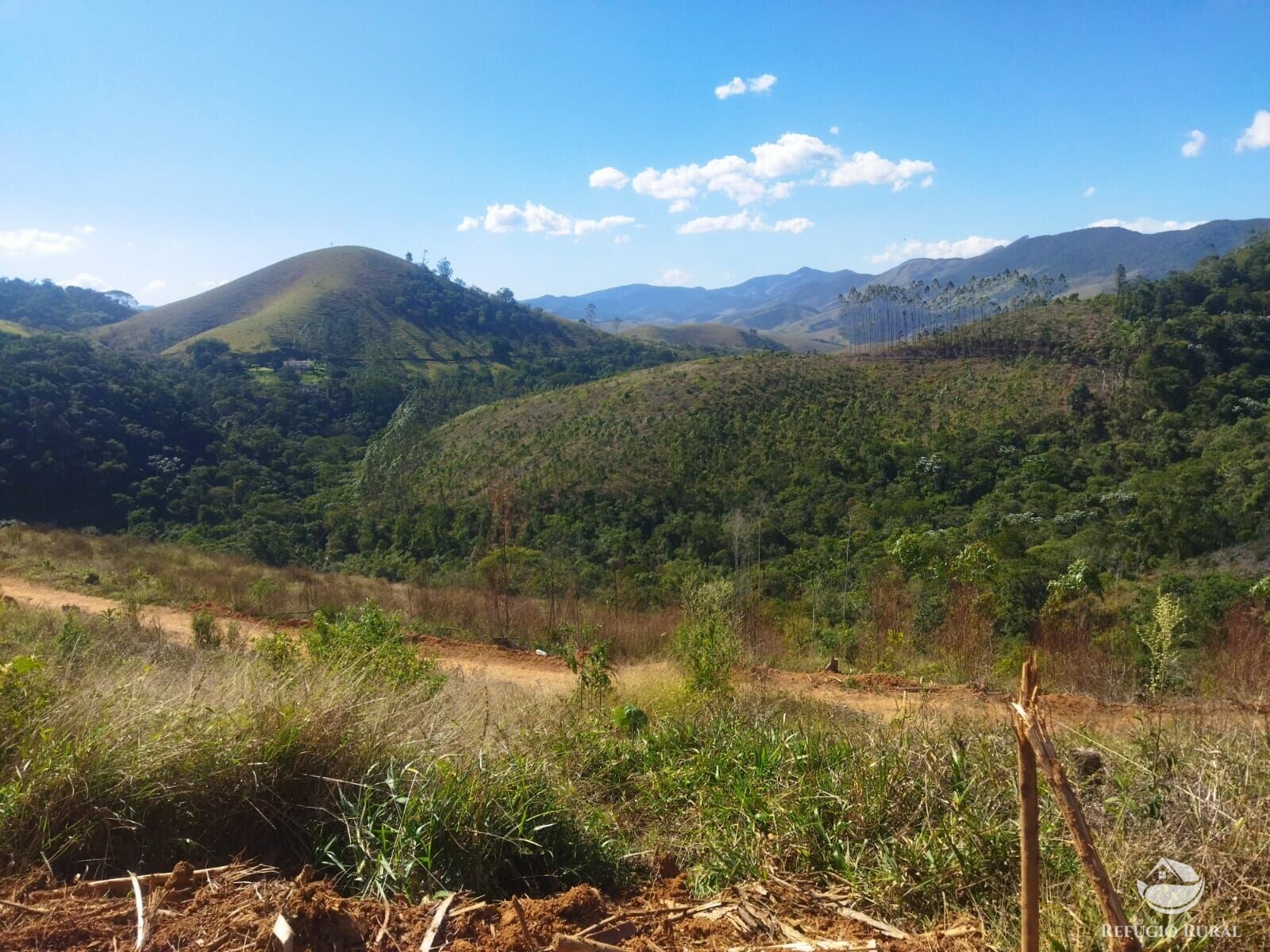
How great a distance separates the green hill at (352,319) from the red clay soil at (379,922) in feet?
222

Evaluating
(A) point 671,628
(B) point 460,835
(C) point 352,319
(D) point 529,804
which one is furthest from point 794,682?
(C) point 352,319

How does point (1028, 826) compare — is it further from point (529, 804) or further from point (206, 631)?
point (206, 631)

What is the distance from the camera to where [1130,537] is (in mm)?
21531

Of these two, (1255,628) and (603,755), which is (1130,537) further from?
(603,755)

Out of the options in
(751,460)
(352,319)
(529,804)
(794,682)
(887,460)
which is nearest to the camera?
(529,804)

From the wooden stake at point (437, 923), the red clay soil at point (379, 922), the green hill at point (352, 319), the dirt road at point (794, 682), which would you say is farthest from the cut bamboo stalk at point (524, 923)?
the green hill at point (352, 319)

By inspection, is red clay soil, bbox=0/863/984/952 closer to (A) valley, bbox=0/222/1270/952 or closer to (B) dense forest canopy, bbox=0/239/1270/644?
(A) valley, bbox=0/222/1270/952

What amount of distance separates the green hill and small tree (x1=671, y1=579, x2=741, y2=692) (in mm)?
64571

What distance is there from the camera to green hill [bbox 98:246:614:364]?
70.1 m

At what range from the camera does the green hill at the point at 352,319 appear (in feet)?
230

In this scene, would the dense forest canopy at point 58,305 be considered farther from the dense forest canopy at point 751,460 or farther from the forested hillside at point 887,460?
the forested hillside at point 887,460

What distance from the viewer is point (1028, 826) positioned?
1508mm

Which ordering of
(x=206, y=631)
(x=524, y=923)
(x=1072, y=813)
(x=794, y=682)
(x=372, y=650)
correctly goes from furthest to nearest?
(x=206, y=631)
(x=794, y=682)
(x=372, y=650)
(x=524, y=923)
(x=1072, y=813)

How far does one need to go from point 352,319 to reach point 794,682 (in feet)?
257
